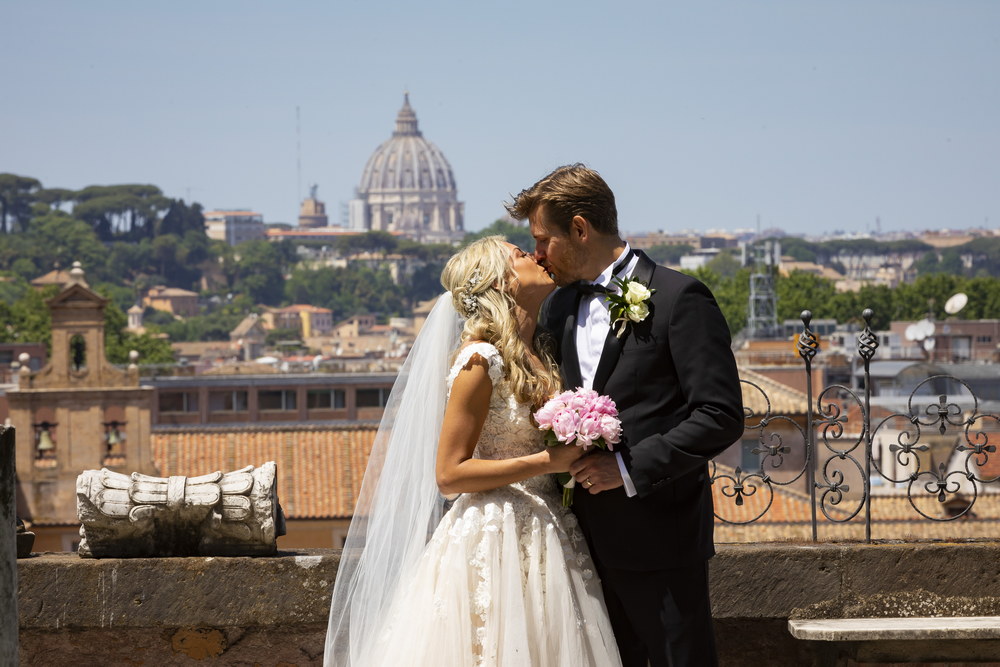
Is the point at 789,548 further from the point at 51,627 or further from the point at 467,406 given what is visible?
the point at 51,627

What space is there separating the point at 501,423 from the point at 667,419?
1.19 ft

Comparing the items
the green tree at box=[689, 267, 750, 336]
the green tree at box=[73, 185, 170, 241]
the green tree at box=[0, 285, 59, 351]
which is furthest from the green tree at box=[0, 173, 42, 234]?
the green tree at box=[689, 267, 750, 336]

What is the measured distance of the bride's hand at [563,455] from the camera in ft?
10.4

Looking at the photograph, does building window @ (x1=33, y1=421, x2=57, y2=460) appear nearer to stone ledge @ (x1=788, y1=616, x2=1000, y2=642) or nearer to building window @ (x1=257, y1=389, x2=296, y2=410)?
building window @ (x1=257, y1=389, x2=296, y2=410)

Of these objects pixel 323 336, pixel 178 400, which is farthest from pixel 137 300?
pixel 178 400

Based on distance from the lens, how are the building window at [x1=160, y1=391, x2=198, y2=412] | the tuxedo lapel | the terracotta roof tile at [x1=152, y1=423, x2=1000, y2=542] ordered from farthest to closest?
the building window at [x1=160, y1=391, x2=198, y2=412]
the terracotta roof tile at [x1=152, y1=423, x2=1000, y2=542]
the tuxedo lapel

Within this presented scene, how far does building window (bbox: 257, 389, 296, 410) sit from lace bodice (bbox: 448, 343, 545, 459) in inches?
2029

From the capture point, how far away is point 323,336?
13725cm

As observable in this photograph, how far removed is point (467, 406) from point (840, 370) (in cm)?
5191

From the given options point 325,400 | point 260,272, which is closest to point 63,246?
point 260,272

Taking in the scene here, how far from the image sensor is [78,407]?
34281 millimetres

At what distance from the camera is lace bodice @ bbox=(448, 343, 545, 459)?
3.28 meters

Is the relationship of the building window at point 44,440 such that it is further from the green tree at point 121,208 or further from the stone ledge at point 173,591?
the green tree at point 121,208

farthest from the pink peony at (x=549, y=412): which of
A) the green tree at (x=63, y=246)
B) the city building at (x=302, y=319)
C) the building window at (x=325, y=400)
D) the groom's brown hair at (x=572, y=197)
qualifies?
the green tree at (x=63, y=246)
